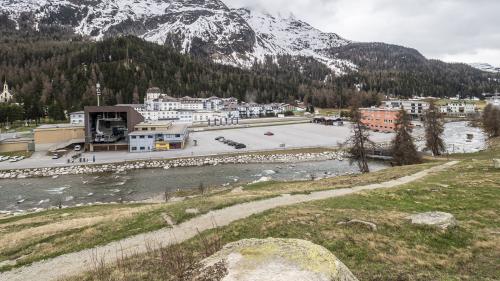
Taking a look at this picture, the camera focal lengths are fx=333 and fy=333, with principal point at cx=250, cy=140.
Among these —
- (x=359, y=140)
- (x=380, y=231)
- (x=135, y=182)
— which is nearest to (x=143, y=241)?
(x=380, y=231)

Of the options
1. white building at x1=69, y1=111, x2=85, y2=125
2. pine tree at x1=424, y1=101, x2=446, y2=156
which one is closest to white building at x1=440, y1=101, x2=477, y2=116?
pine tree at x1=424, y1=101, x2=446, y2=156

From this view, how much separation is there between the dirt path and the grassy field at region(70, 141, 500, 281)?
4.13ft

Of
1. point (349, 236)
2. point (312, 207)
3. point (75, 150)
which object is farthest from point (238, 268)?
point (75, 150)

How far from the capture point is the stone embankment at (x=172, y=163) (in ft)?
168

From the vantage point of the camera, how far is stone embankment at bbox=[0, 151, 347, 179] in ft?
168

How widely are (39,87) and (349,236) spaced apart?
179782mm

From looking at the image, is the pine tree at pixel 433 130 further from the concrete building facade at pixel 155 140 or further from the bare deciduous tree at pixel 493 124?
the concrete building facade at pixel 155 140

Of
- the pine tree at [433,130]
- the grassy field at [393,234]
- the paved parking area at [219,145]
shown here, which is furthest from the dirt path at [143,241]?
the paved parking area at [219,145]

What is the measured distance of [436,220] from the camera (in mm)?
13156

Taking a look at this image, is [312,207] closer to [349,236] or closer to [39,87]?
[349,236]

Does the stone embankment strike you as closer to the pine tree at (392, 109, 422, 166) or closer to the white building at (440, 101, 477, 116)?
the pine tree at (392, 109, 422, 166)

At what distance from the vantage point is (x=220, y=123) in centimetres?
11931

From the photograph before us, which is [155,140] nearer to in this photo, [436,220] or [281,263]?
[436,220]

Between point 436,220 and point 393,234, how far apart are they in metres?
2.19
